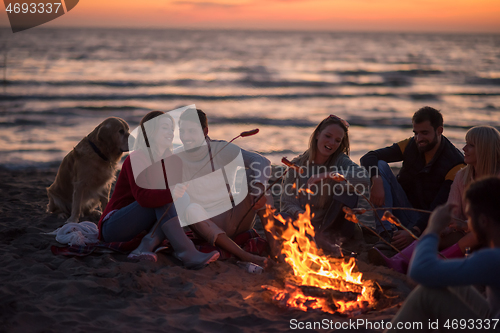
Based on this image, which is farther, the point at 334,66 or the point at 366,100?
the point at 334,66

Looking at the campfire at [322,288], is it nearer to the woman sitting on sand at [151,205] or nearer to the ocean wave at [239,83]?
the woman sitting on sand at [151,205]

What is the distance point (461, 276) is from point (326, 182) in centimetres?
285

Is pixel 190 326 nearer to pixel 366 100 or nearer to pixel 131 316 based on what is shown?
pixel 131 316

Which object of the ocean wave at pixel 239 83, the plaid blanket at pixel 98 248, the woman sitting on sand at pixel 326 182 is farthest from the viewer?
the ocean wave at pixel 239 83

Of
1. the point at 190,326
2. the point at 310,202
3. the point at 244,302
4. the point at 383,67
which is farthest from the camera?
the point at 383,67

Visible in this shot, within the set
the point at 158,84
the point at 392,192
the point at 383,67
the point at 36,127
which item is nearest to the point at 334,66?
the point at 383,67

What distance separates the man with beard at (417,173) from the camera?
482 centimetres

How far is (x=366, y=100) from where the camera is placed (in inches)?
720

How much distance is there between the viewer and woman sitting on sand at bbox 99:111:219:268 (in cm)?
419

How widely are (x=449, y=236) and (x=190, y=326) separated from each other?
2.69 meters

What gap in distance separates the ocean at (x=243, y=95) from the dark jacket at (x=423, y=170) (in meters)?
4.62

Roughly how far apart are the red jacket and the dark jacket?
2290 mm

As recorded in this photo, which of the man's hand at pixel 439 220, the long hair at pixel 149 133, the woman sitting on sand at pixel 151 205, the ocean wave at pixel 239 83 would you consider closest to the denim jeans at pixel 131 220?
the woman sitting on sand at pixel 151 205

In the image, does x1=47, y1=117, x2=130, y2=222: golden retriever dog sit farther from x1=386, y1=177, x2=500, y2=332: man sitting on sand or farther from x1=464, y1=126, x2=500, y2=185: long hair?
x1=386, y1=177, x2=500, y2=332: man sitting on sand
